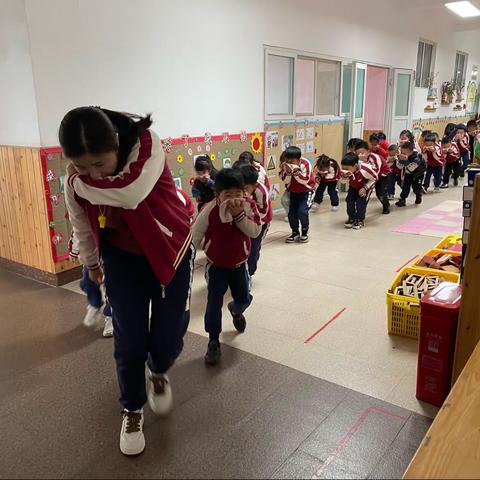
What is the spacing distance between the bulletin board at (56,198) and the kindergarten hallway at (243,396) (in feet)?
1.27

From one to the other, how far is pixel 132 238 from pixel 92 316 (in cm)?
157

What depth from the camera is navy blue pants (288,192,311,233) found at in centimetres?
511

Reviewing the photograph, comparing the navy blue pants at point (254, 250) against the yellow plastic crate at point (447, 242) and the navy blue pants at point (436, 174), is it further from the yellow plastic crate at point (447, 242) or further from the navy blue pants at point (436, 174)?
the navy blue pants at point (436, 174)

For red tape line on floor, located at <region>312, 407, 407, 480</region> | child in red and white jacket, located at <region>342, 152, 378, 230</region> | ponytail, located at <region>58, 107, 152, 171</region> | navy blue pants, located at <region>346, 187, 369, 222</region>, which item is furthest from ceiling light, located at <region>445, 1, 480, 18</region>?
ponytail, located at <region>58, 107, 152, 171</region>

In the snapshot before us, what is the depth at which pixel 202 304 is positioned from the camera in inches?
137

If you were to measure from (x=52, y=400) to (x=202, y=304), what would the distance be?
1.37 m

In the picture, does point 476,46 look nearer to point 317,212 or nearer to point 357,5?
point 357,5

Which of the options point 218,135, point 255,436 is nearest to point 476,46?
point 218,135

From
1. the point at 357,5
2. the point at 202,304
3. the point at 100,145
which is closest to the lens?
the point at 100,145

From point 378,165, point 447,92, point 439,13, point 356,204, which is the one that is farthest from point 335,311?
point 447,92

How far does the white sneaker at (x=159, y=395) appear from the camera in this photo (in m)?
2.07

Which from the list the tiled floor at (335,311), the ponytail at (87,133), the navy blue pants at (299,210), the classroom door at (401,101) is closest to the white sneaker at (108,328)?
the tiled floor at (335,311)

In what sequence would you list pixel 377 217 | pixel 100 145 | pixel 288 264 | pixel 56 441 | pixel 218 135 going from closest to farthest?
pixel 100 145 < pixel 56 441 < pixel 288 264 < pixel 218 135 < pixel 377 217

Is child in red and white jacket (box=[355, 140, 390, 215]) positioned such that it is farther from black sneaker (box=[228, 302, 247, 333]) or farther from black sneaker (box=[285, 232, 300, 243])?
black sneaker (box=[228, 302, 247, 333])
